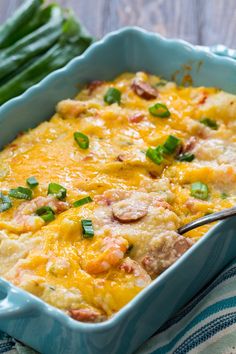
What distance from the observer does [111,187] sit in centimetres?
399

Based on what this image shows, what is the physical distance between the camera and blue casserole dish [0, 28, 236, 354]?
3143mm

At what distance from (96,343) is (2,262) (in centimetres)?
72

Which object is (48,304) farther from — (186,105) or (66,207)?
(186,105)

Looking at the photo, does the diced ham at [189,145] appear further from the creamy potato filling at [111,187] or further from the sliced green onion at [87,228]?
the sliced green onion at [87,228]

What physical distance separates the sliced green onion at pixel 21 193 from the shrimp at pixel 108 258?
65 centimetres

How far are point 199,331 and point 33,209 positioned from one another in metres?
1.10

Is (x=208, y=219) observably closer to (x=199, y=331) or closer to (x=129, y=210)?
(x=129, y=210)

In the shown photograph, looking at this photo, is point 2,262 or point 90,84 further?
point 90,84

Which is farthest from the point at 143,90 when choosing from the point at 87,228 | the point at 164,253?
the point at 164,253

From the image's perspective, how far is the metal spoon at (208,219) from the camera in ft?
11.7

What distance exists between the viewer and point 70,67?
479 cm

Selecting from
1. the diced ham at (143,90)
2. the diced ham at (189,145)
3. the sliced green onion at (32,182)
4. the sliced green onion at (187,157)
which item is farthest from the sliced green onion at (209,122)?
the sliced green onion at (32,182)

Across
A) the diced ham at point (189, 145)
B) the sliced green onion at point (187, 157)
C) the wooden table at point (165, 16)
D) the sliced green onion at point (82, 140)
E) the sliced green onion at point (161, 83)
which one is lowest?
the wooden table at point (165, 16)

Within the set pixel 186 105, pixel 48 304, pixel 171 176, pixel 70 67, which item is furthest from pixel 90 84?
pixel 48 304
